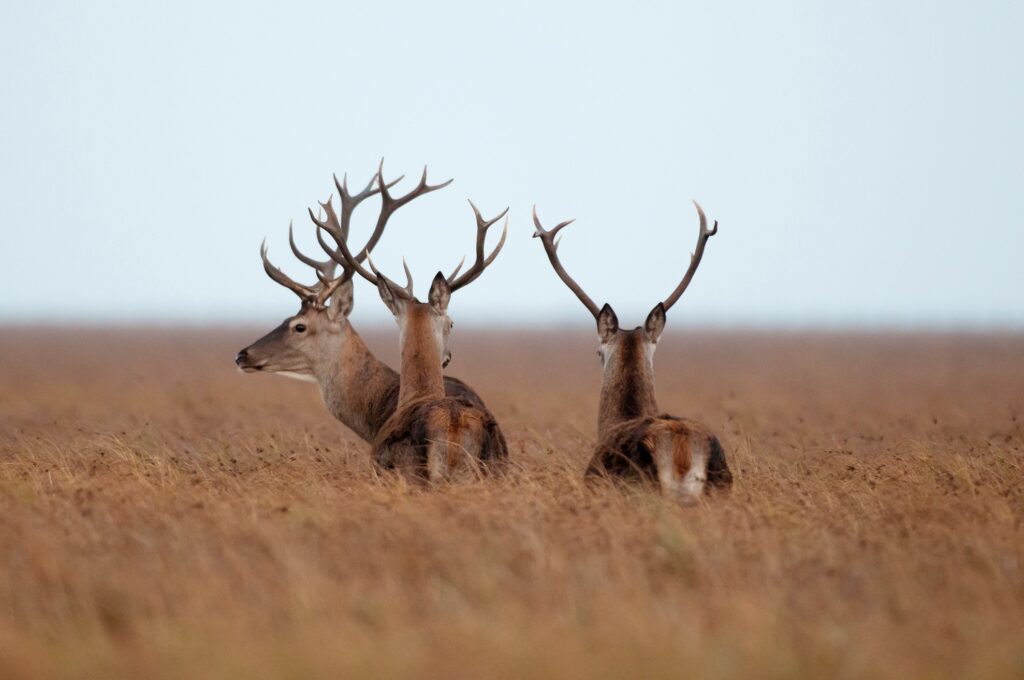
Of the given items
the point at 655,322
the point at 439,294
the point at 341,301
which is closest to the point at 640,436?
the point at 655,322

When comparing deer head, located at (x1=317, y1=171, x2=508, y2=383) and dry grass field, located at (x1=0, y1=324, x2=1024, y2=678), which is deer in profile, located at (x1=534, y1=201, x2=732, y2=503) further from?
deer head, located at (x1=317, y1=171, x2=508, y2=383)

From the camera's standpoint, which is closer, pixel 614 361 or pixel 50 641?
pixel 50 641

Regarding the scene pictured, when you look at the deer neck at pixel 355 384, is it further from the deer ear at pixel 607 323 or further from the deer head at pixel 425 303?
the deer ear at pixel 607 323

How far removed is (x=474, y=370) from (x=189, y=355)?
12.0m

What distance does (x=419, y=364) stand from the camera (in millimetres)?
9836

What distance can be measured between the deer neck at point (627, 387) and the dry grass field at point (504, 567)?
0.58 m

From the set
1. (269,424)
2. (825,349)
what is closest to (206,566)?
(269,424)

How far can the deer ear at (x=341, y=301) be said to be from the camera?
11.0m

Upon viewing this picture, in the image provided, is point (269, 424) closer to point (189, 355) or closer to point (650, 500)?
point (650, 500)

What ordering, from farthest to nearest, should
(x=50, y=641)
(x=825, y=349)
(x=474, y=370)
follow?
1. (x=825, y=349)
2. (x=474, y=370)
3. (x=50, y=641)

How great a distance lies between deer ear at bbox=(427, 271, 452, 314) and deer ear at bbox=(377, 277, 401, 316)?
25cm

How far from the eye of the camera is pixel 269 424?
1470 cm

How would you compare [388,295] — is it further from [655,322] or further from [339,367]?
[655,322]

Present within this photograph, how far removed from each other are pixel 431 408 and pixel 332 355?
2.54m
